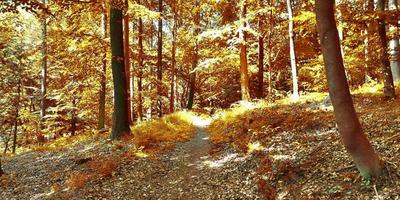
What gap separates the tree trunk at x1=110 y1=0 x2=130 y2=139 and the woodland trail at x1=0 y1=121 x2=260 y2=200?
1186 mm

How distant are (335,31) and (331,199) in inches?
111

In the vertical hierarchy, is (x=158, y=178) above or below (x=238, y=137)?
below

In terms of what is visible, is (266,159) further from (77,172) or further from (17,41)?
(17,41)

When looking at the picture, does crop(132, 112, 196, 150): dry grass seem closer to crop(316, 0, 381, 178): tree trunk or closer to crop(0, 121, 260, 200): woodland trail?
crop(0, 121, 260, 200): woodland trail

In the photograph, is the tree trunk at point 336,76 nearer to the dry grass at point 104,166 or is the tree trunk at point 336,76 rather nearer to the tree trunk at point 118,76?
the dry grass at point 104,166

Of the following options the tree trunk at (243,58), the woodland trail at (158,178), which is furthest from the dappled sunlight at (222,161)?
the tree trunk at (243,58)

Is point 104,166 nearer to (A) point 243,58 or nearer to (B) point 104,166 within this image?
(B) point 104,166

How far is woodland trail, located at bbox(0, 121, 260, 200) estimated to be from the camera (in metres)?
9.16

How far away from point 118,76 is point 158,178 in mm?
5499

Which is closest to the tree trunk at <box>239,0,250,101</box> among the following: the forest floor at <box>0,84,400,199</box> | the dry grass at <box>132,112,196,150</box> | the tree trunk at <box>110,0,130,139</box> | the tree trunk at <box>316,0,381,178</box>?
the dry grass at <box>132,112,196,150</box>

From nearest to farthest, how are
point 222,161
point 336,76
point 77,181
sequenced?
1. point 336,76
2. point 77,181
3. point 222,161

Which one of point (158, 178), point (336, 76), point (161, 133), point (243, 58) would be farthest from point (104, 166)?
point (243, 58)

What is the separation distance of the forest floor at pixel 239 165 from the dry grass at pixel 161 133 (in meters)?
0.14

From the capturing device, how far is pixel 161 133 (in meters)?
15.4
